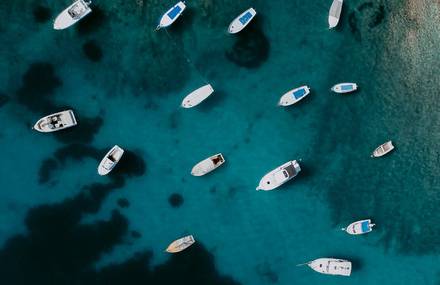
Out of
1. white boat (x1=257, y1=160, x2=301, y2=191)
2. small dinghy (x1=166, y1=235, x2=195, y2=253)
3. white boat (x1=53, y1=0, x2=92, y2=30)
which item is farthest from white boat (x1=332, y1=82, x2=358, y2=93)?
white boat (x1=53, y1=0, x2=92, y2=30)

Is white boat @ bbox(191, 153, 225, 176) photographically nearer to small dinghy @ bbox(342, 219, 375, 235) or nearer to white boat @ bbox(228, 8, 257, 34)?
white boat @ bbox(228, 8, 257, 34)

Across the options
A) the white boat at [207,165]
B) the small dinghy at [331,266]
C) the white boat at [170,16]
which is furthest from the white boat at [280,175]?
the white boat at [170,16]

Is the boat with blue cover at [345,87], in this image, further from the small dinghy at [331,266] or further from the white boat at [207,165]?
the small dinghy at [331,266]

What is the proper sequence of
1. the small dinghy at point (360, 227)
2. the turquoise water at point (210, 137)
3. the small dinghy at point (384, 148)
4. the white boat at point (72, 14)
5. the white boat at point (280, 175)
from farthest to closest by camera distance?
the small dinghy at point (360, 227) < the small dinghy at point (384, 148) < the white boat at point (280, 175) < the turquoise water at point (210, 137) < the white boat at point (72, 14)

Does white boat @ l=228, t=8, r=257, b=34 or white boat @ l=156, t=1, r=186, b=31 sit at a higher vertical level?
white boat @ l=156, t=1, r=186, b=31

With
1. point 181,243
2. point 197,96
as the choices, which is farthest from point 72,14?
point 181,243

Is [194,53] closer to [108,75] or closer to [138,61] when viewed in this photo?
[138,61]
